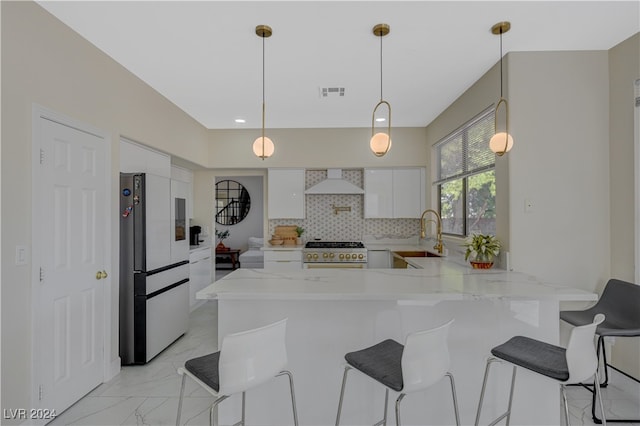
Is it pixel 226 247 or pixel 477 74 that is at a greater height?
pixel 477 74

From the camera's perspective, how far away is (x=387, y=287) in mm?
1973

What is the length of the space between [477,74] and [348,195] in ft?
8.77

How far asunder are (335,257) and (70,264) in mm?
3090

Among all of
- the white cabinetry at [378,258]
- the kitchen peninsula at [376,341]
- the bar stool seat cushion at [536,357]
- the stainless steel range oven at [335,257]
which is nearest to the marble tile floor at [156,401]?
the kitchen peninsula at [376,341]

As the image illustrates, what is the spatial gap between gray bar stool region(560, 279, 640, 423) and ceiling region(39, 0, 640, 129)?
1.94 metres

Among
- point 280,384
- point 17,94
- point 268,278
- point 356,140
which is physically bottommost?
point 280,384

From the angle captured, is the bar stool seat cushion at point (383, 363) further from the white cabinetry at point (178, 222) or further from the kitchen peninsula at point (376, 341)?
the white cabinetry at point (178, 222)

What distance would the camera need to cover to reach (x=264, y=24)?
2367 mm

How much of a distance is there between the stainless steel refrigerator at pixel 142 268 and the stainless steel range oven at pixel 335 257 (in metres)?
2.01

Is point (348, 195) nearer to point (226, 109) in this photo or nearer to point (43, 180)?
point (226, 109)

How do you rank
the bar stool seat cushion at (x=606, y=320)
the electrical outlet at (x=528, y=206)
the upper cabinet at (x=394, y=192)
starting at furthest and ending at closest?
the upper cabinet at (x=394, y=192)
the electrical outlet at (x=528, y=206)
the bar stool seat cushion at (x=606, y=320)

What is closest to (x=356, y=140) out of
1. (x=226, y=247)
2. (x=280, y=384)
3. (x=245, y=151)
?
(x=245, y=151)

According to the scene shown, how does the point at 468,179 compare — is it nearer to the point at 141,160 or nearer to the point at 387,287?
the point at 387,287

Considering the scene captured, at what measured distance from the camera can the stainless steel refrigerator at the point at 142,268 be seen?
301 centimetres
